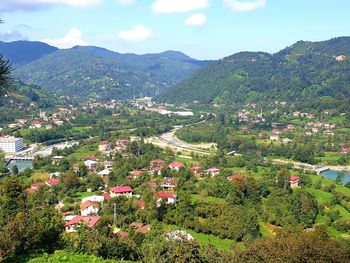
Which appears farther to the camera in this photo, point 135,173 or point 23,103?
point 23,103

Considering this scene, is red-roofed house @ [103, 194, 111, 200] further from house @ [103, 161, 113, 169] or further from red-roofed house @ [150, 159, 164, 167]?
house @ [103, 161, 113, 169]

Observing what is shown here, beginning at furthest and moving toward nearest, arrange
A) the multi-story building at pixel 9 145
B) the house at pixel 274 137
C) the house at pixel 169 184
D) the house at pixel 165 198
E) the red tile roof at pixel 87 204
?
the house at pixel 274 137
the multi-story building at pixel 9 145
the house at pixel 169 184
the house at pixel 165 198
the red tile roof at pixel 87 204

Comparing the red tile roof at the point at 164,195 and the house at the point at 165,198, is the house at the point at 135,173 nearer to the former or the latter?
the red tile roof at the point at 164,195

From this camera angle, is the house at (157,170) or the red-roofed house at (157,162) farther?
the red-roofed house at (157,162)

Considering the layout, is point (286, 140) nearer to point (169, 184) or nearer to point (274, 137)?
point (274, 137)

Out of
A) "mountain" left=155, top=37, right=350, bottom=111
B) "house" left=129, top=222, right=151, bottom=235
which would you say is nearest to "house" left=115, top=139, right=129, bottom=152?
"house" left=129, top=222, right=151, bottom=235

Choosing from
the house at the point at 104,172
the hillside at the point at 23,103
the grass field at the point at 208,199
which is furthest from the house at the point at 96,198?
the hillside at the point at 23,103

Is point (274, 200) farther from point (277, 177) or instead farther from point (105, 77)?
point (105, 77)

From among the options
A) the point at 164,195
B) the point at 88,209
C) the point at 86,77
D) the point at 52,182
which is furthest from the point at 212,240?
the point at 86,77

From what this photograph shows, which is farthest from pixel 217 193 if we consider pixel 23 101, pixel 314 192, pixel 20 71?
pixel 20 71

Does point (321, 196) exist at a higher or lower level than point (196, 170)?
lower

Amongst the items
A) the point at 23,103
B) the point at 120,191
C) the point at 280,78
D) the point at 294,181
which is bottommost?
the point at 294,181
